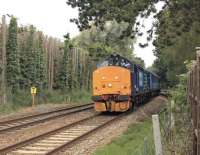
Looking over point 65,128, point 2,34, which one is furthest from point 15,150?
point 2,34

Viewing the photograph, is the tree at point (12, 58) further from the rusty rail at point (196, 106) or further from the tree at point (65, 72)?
the rusty rail at point (196, 106)

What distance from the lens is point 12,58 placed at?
2988 cm

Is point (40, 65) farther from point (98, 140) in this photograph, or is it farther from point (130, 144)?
point (130, 144)

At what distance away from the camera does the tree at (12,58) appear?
97.7 feet

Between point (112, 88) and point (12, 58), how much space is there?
657 cm

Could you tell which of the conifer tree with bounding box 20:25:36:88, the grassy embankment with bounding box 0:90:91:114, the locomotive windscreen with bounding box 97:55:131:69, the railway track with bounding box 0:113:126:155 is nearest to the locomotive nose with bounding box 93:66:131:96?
the locomotive windscreen with bounding box 97:55:131:69

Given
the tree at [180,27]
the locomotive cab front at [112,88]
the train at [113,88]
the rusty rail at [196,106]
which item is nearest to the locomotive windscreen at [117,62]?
the train at [113,88]

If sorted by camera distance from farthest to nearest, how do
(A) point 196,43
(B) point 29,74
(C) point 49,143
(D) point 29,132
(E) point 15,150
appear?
1. (B) point 29,74
2. (A) point 196,43
3. (D) point 29,132
4. (C) point 49,143
5. (E) point 15,150

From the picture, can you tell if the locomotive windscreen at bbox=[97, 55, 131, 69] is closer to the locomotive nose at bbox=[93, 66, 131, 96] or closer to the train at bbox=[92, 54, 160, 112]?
the train at bbox=[92, 54, 160, 112]

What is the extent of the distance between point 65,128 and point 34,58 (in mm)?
15580

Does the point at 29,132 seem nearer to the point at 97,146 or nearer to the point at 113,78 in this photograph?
the point at 97,146

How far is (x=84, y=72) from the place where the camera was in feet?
153

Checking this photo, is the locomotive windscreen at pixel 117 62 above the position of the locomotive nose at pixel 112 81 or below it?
above

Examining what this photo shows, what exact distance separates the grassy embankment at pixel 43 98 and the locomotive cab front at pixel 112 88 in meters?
4.69
